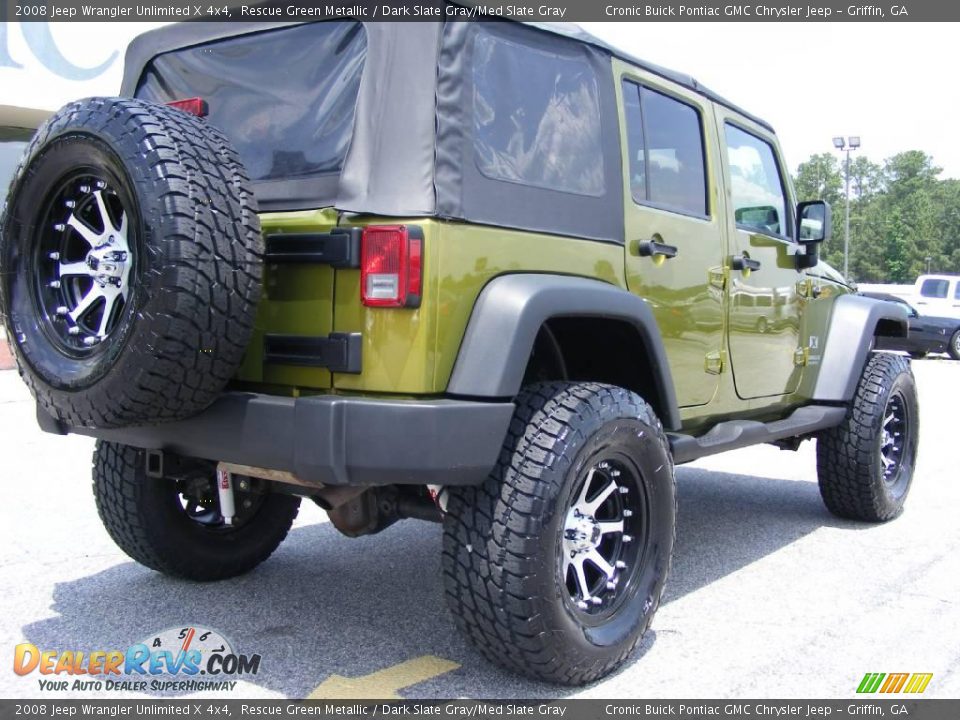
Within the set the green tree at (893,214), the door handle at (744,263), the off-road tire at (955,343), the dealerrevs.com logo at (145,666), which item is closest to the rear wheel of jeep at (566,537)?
the dealerrevs.com logo at (145,666)

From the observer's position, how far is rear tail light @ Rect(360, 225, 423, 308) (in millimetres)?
2666

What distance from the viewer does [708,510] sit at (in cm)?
572

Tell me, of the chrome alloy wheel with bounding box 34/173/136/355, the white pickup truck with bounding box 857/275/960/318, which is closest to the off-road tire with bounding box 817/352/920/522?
the chrome alloy wheel with bounding box 34/173/136/355

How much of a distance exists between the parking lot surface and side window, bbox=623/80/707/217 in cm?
171

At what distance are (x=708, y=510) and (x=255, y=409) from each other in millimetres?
3693

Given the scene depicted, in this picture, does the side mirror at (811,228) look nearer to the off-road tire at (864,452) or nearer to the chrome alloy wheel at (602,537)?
the off-road tire at (864,452)

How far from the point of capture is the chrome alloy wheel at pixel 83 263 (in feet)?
9.14

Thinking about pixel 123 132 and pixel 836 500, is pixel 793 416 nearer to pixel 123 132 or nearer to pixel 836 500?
Answer: pixel 836 500

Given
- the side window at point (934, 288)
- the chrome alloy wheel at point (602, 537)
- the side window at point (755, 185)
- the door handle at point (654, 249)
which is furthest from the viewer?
the side window at point (934, 288)

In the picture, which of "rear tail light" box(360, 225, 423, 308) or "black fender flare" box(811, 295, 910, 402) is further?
"black fender flare" box(811, 295, 910, 402)

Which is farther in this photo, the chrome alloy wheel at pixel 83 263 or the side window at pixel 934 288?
the side window at pixel 934 288

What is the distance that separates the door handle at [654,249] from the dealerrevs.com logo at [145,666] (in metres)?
2.05

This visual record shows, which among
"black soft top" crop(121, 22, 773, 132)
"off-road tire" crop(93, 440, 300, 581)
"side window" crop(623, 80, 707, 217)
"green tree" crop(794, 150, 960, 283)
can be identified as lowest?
"off-road tire" crop(93, 440, 300, 581)

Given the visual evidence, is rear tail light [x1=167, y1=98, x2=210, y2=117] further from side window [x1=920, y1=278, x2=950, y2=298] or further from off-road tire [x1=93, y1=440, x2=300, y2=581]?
side window [x1=920, y1=278, x2=950, y2=298]
